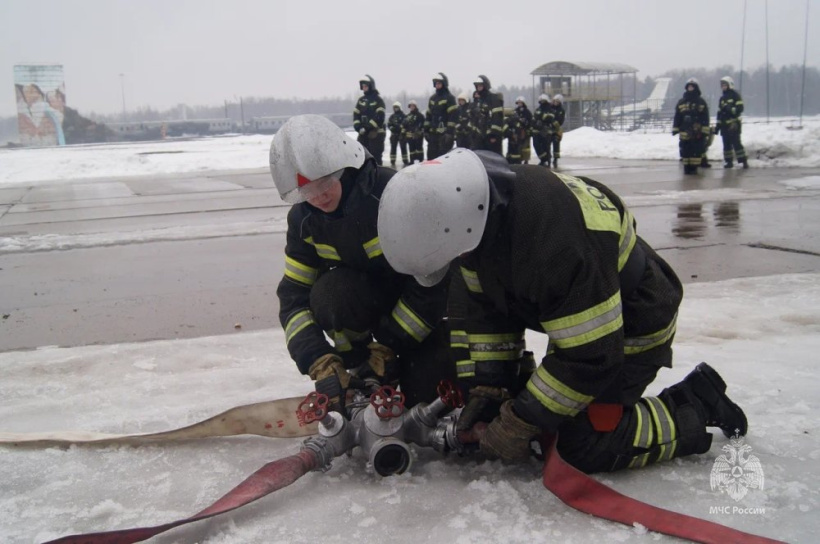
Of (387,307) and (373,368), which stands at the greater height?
(387,307)

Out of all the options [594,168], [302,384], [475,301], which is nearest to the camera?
[475,301]

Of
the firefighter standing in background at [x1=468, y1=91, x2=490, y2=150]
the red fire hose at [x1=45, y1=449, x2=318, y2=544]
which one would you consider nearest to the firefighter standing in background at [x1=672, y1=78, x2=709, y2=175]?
the firefighter standing in background at [x1=468, y1=91, x2=490, y2=150]

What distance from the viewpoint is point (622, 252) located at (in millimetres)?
2207

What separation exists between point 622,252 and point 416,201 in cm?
66

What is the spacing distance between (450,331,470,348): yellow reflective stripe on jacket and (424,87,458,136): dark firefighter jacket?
516 inches

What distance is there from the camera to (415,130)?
17219 mm

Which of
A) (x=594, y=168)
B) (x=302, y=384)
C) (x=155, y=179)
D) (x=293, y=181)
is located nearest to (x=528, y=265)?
(x=293, y=181)

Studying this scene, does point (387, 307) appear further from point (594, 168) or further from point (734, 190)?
point (594, 168)

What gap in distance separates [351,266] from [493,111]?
1245 centimetres

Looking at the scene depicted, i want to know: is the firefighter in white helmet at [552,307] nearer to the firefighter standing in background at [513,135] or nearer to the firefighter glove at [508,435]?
the firefighter glove at [508,435]

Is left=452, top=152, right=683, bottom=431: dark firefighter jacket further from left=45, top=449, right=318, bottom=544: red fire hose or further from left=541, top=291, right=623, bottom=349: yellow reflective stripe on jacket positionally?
left=45, top=449, right=318, bottom=544: red fire hose

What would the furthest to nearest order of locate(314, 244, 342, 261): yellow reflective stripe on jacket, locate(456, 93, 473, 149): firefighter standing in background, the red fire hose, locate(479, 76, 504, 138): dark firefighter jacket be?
1. locate(456, 93, 473, 149): firefighter standing in background
2. locate(479, 76, 504, 138): dark firefighter jacket
3. locate(314, 244, 342, 261): yellow reflective stripe on jacket
4. the red fire hose

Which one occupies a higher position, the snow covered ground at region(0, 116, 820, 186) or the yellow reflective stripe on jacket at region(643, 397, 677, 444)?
the snow covered ground at region(0, 116, 820, 186)

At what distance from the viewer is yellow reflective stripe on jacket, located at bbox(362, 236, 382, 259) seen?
8.71 ft
